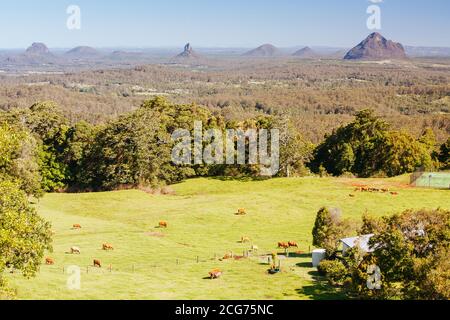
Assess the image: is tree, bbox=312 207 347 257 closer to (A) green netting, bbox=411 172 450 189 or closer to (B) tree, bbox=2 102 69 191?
(A) green netting, bbox=411 172 450 189

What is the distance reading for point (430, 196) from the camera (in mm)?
62750

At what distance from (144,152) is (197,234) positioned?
31.0 m

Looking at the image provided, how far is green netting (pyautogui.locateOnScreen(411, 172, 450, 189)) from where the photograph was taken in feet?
225

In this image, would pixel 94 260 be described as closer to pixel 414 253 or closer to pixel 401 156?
pixel 414 253

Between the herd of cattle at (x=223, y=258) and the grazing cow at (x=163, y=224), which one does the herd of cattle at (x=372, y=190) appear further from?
the grazing cow at (x=163, y=224)

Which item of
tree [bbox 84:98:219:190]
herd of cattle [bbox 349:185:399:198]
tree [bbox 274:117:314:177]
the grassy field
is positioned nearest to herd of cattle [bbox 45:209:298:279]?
the grassy field

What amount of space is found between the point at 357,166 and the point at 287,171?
16.1 meters

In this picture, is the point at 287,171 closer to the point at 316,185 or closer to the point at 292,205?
the point at 316,185

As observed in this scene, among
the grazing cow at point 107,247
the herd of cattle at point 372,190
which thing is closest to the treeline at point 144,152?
the herd of cattle at point 372,190

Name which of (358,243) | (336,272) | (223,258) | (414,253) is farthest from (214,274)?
(414,253)

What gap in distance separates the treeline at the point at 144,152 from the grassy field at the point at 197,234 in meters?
5.51

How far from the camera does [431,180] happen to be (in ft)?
230
